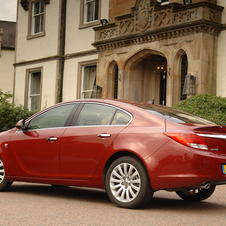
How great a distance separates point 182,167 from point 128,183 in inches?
30.7

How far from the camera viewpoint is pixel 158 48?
56.9 feet

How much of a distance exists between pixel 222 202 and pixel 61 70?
17.3 meters

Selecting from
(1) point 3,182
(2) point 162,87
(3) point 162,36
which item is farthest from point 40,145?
(2) point 162,87

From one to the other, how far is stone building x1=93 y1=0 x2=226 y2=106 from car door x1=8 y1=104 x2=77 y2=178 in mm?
9320

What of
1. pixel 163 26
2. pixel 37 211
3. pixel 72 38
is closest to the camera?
pixel 37 211

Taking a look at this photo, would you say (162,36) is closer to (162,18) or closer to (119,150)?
(162,18)

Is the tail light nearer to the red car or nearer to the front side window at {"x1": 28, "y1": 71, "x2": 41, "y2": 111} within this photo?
the red car

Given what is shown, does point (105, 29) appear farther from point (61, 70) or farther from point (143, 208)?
point (143, 208)

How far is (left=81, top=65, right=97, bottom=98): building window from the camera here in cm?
2195

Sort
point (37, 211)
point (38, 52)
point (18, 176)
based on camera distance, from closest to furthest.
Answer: point (37, 211), point (18, 176), point (38, 52)

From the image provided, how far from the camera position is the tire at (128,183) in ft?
18.7

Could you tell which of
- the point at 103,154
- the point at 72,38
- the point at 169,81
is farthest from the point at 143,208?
the point at 72,38

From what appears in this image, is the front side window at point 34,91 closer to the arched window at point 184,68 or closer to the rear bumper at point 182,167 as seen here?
the arched window at point 184,68

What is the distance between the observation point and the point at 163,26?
666 inches
